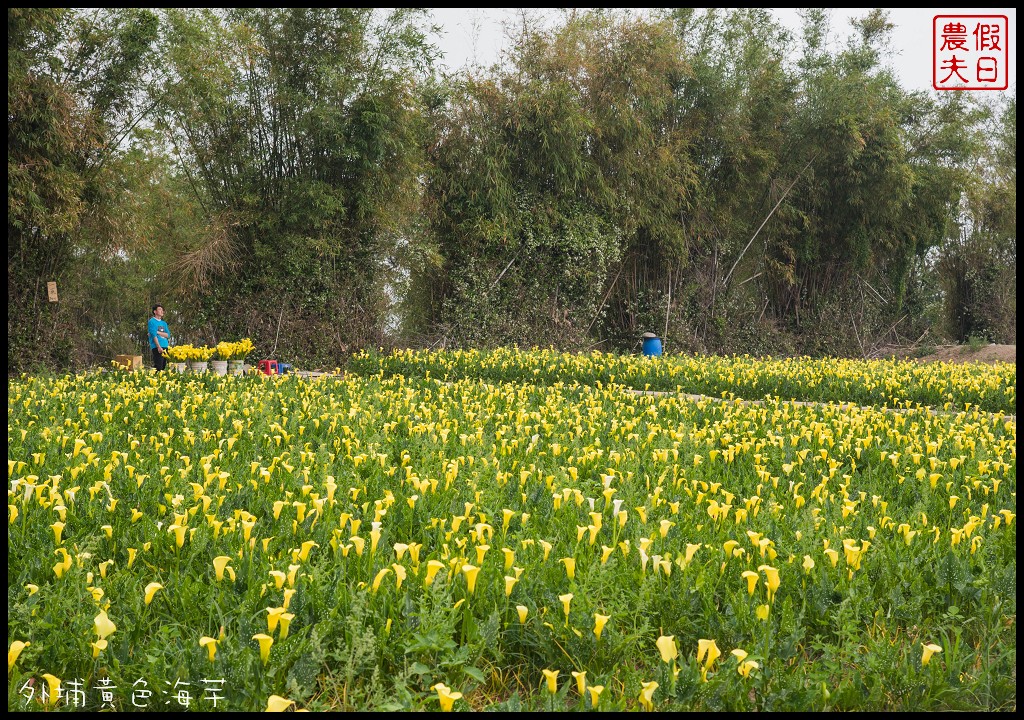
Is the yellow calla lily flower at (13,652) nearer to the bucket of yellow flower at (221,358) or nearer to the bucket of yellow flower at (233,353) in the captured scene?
the bucket of yellow flower at (233,353)

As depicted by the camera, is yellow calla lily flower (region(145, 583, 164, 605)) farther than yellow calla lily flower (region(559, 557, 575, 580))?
No

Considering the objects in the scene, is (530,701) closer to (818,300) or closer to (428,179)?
(428,179)

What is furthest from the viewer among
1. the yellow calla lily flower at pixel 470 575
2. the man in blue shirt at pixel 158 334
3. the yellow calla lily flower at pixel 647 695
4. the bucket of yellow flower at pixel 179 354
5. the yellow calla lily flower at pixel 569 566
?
the man in blue shirt at pixel 158 334

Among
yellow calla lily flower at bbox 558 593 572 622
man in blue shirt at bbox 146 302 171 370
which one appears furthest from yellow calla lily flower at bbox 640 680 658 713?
man in blue shirt at bbox 146 302 171 370

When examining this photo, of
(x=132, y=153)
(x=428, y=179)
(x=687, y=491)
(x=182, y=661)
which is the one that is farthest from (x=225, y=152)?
(x=182, y=661)

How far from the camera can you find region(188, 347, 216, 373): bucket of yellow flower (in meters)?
9.77

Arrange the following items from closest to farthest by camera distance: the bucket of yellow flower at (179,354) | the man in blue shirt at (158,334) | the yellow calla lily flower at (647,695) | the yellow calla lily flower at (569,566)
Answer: the yellow calla lily flower at (647,695) → the yellow calla lily flower at (569,566) → the bucket of yellow flower at (179,354) → the man in blue shirt at (158,334)

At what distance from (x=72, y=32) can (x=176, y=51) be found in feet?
3.97

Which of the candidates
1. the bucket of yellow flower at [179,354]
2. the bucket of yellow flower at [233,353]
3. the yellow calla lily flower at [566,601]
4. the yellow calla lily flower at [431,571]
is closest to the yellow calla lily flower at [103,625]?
the yellow calla lily flower at [431,571]

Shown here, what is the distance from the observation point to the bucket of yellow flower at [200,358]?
9766 millimetres

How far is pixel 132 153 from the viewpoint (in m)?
10.8

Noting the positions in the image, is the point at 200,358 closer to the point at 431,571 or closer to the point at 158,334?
the point at 158,334

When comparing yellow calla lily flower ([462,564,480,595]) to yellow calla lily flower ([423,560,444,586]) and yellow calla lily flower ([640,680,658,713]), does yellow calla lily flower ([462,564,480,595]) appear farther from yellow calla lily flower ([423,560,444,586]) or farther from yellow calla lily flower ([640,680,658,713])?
yellow calla lily flower ([640,680,658,713])

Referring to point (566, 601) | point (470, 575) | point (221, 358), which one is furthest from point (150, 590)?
point (221, 358)
